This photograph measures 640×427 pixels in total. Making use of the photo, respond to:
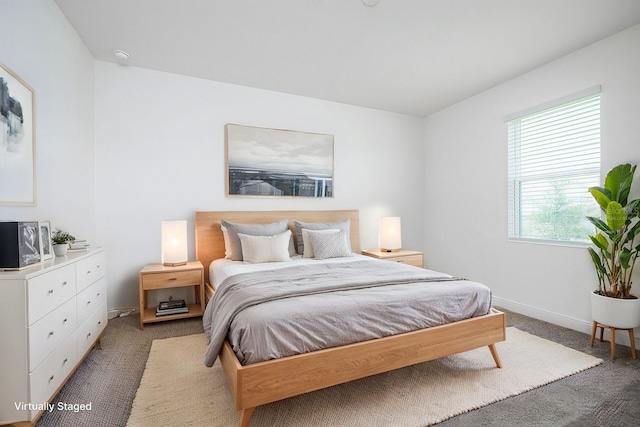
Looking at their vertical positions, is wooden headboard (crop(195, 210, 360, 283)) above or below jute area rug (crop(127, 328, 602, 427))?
above

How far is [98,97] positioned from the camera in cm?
313

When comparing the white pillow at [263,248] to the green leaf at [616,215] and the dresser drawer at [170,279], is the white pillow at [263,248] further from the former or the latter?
the green leaf at [616,215]

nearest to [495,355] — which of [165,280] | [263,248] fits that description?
[263,248]

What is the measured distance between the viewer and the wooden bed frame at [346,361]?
1.47 m

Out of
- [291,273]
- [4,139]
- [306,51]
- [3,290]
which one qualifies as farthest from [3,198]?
[306,51]

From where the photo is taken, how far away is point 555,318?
3068mm

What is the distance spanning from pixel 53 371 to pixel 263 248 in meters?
1.77

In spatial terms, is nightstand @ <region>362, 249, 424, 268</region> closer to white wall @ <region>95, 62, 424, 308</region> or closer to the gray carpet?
white wall @ <region>95, 62, 424, 308</region>

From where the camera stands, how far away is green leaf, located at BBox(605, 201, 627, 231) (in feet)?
7.64

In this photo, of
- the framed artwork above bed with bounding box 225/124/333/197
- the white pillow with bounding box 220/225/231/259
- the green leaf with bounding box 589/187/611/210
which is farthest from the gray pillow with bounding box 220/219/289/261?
the green leaf with bounding box 589/187/611/210

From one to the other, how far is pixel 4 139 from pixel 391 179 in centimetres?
411

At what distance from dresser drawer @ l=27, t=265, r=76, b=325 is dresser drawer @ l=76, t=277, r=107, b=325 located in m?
0.15

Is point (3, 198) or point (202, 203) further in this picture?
point (202, 203)

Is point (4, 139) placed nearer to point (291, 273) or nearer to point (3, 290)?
point (3, 290)
